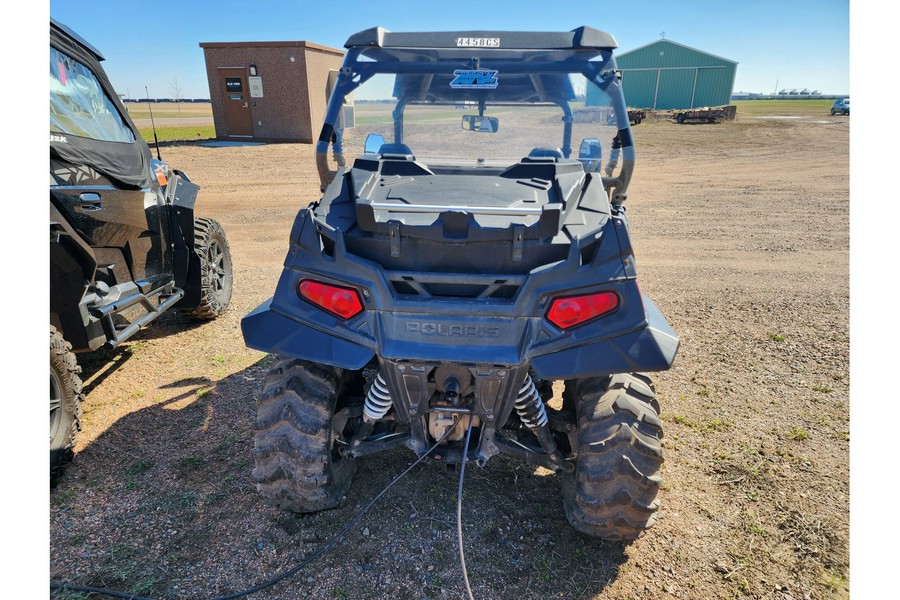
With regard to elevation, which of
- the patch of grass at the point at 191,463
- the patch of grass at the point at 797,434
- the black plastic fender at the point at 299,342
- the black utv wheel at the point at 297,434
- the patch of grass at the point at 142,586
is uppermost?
the black plastic fender at the point at 299,342

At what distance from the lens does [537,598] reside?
2.52 m

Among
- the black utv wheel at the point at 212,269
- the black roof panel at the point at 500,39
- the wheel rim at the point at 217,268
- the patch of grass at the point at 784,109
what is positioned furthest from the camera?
the patch of grass at the point at 784,109

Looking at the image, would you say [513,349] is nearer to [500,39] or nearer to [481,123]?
[481,123]

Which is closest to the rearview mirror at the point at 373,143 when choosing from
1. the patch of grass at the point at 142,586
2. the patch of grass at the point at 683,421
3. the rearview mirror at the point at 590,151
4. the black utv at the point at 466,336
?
the black utv at the point at 466,336

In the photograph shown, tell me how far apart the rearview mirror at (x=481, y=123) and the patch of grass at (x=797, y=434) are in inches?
116

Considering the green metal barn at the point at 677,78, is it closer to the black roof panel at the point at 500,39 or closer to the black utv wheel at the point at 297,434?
the black roof panel at the point at 500,39

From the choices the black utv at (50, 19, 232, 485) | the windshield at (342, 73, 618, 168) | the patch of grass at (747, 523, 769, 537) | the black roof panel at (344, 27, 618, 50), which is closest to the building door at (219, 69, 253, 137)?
the black utv at (50, 19, 232, 485)

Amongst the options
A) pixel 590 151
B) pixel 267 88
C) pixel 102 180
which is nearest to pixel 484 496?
pixel 590 151

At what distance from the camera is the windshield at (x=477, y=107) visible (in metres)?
3.49

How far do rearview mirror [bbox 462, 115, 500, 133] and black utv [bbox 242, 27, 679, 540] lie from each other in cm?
62

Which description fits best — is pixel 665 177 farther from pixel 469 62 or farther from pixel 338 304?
pixel 338 304

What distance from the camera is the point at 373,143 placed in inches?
147

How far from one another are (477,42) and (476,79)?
219mm

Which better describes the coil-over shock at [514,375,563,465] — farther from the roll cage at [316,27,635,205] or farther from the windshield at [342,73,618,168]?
the windshield at [342,73,618,168]
